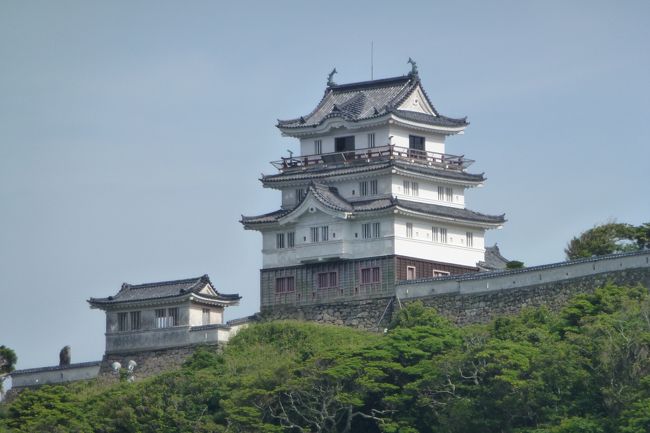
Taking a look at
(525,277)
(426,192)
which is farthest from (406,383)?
(426,192)

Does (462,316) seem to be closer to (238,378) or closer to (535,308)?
(535,308)

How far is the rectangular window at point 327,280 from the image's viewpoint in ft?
248

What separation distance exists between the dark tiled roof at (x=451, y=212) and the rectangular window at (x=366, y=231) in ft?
4.90

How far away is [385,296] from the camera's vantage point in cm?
7412

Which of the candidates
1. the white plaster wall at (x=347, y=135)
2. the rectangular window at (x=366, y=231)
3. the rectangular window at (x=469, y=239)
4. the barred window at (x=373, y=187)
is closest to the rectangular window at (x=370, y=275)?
the rectangular window at (x=366, y=231)

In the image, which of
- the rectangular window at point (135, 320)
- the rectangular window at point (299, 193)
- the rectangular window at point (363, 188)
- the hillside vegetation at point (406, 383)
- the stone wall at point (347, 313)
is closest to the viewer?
the hillside vegetation at point (406, 383)

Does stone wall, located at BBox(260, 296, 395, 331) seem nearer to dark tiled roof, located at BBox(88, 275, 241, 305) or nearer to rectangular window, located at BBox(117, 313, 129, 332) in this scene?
dark tiled roof, located at BBox(88, 275, 241, 305)

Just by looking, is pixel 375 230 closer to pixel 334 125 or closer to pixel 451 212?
pixel 451 212

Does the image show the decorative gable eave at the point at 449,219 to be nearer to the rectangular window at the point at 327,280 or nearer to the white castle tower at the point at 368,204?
the white castle tower at the point at 368,204

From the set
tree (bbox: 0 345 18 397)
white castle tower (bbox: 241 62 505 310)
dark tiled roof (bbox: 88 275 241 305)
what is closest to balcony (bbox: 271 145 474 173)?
white castle tower (bbox: 241 62 505 310)

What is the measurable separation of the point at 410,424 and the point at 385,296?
10534 mm

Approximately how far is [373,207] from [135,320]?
10.4 metres

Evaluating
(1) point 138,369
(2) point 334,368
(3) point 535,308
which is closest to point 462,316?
(3) point 535,308

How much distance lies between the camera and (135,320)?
7800cm
